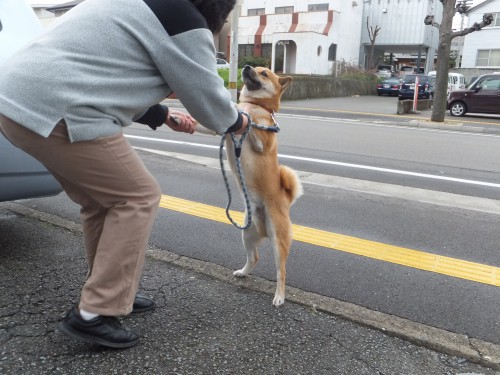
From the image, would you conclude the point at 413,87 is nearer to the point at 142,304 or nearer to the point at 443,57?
the point at 443,57

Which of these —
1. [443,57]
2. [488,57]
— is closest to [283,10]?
[488,57]

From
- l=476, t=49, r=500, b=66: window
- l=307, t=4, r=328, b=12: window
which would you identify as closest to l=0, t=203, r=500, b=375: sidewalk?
l=307, t=4, r=328, b=12: window

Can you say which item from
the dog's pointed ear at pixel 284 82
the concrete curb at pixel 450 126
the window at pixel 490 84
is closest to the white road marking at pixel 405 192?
the dog's pointed ear at pixel 284 82

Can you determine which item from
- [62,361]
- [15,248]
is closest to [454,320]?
[62,361]

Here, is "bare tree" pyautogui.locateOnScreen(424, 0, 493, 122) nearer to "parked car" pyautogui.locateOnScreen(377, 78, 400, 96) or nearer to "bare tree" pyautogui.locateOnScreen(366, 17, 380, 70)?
"parked car" pyautogui.locateOnScreen(377, 78, 400, 96)

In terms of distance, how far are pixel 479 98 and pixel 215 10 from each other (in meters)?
18.0

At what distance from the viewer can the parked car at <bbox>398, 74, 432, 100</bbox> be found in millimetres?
27109

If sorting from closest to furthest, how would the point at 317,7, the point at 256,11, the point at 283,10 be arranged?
the point at 317,7 < the point at 283,10 < the point at 256,11

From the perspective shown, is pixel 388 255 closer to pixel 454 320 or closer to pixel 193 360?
pixel 454 320

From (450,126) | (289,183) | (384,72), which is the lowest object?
(450,126)

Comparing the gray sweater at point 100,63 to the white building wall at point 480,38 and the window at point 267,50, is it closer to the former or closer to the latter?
the window at point 267,50

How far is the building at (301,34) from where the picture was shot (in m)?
33.3

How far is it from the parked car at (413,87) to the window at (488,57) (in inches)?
562

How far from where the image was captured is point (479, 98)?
17.5 metres
